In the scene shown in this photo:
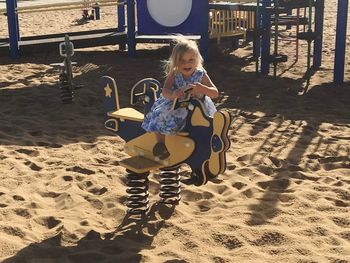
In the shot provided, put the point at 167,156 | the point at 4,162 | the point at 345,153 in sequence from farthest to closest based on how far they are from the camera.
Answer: the point at 345,153 < the point at 4,162 < the point at 167,156

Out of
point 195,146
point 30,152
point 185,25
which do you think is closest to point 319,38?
point 185,25

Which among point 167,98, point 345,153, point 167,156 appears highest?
point 167,98

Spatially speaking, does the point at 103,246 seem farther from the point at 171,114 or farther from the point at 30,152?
the point at 30,152

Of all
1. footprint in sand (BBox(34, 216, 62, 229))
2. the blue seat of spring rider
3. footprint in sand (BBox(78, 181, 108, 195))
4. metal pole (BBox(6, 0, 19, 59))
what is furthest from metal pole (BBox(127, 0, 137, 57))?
footprint in sand (BBox(34, 216, 62, 229))

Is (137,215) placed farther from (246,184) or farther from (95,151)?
(95,151)

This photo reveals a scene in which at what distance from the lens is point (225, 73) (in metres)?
10.1

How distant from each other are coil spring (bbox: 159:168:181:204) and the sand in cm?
10

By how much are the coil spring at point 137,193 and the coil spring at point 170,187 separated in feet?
0.71

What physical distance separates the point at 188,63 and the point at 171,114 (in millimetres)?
354

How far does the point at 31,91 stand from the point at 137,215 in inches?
187

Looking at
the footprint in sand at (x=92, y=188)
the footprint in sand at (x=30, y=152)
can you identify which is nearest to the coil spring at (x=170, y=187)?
the footprint in sand at (x=92, y=188)

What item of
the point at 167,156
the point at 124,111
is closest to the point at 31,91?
the point at 124,111

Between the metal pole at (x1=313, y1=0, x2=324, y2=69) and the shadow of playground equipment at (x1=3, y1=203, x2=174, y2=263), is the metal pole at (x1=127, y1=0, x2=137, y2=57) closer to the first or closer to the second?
the metal pole at (x1=313, y1=0, x2=324, y2=69)

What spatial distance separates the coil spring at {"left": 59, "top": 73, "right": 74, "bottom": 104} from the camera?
782cm
